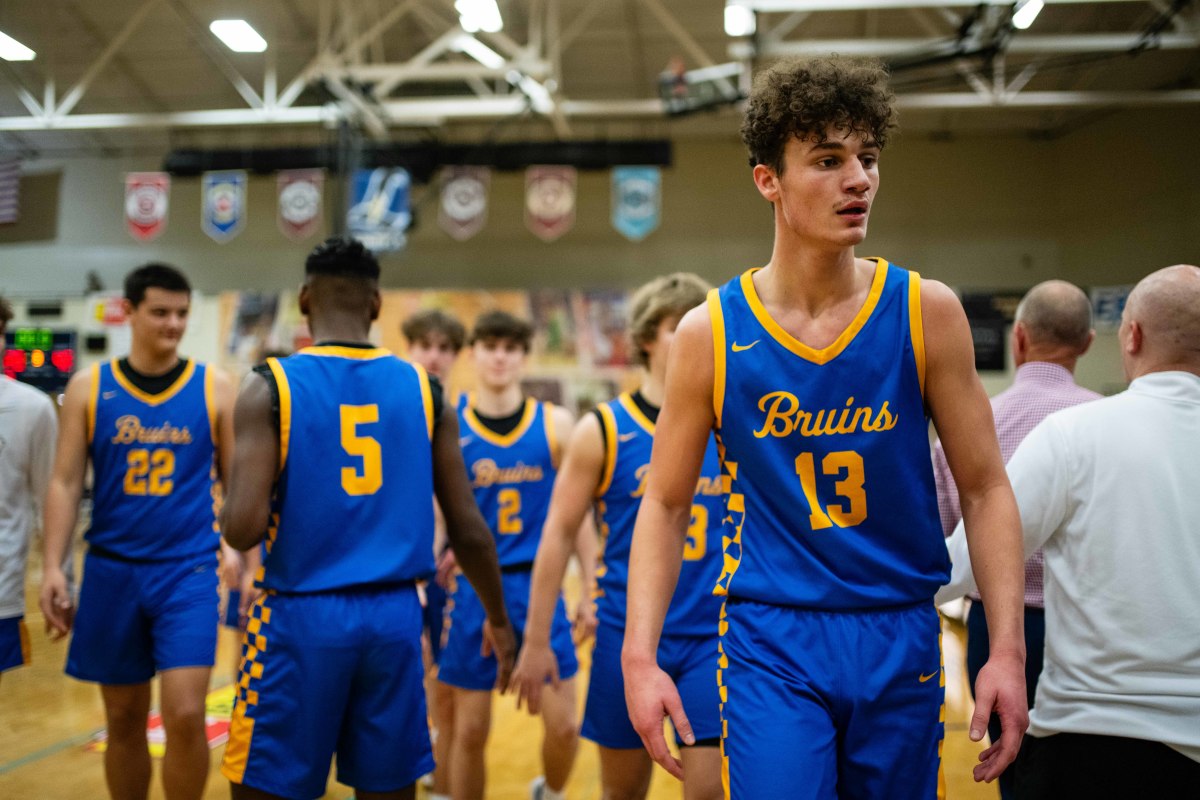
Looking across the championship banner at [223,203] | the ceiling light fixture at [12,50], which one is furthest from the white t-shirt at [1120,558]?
the championship banner at [223,203]

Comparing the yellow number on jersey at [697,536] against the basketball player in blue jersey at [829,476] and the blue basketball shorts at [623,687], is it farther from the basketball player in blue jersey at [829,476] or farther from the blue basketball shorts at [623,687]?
the basketball player in blue jersey at [829,476]

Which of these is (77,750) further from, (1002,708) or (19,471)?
(1002,708)

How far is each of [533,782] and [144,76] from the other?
7.83 meters

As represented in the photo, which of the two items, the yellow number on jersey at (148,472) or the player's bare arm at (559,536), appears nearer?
the player's bare arm at (559,536)

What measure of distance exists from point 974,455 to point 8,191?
3.71 metres

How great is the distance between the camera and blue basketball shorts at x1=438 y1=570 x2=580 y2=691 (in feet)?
12.9

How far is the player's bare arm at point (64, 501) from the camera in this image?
11.7 feet

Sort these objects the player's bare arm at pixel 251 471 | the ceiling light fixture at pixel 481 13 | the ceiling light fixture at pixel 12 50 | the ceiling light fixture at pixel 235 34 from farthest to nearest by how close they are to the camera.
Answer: the ceiling light fixture at pixel 481 13 → the ceiling light fixture at pixel 235 34 → the ceiling light fixture at pixel 12 50 → the player's bare arm at pixel 251 471

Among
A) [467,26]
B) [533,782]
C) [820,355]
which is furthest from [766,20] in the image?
[820,355]

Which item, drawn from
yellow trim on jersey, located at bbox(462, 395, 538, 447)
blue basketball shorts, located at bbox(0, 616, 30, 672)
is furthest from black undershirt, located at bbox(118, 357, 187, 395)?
yellow trim on jersey, located at bbox(462, 395, 538, 447)

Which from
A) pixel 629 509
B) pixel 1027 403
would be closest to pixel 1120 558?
pixel 1027 403

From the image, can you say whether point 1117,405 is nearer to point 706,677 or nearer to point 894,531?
point 894,531

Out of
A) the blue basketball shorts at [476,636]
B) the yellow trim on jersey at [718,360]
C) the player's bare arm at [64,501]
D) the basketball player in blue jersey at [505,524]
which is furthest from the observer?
the blue basketball shorts at [476,636]

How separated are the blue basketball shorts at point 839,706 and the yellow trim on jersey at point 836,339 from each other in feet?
1.63
